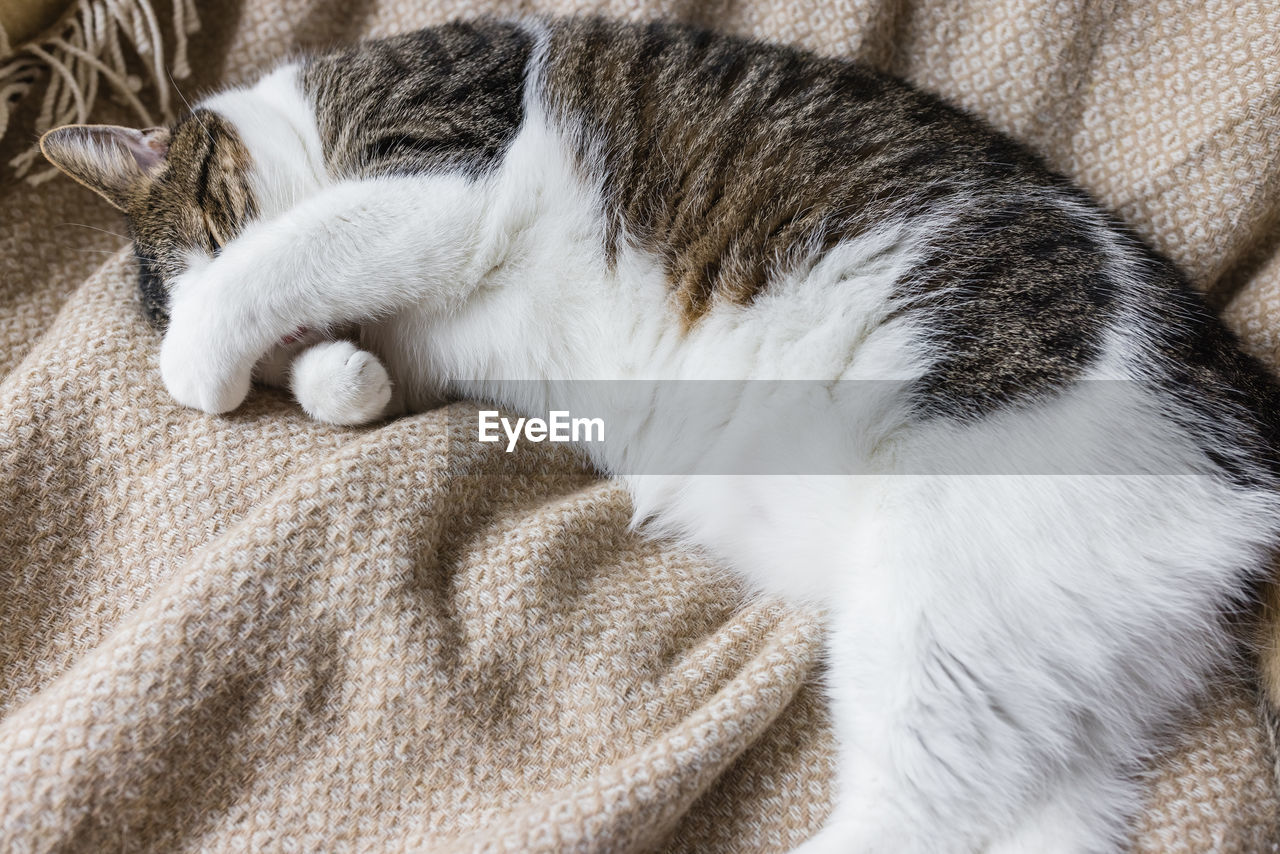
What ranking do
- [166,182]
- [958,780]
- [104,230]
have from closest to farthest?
[958,780] → [166,182] → [104,230]

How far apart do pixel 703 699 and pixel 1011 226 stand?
0.76m

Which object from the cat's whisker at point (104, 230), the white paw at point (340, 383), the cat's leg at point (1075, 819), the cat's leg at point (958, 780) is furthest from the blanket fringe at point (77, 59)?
the cat's leg at point (1075, 819)

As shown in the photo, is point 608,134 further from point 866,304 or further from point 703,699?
point 703,699

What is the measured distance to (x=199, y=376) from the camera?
1.15 metres

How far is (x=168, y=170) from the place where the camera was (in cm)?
138

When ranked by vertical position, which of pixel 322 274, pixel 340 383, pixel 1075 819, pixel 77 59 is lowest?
pixel 1075 819

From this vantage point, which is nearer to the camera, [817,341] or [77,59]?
[817,341]

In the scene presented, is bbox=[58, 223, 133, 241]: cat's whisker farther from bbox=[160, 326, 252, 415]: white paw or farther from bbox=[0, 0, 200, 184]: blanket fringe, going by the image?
bbox=[160, 326, 252, 415]: white paw


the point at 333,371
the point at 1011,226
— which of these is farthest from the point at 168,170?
the point at 1011,226

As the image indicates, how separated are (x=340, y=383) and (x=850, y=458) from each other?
728 mm

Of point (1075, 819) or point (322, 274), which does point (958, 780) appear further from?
point (322, 274)

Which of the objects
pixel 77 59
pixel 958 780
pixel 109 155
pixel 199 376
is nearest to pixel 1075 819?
pixel 958 780

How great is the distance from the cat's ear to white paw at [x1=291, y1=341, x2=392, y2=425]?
50cm

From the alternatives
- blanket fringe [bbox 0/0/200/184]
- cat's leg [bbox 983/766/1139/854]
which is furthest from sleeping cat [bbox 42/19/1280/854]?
blanket fringe [bbox 0/0/200/184]
